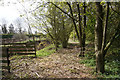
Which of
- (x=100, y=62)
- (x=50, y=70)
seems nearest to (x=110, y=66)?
(x=100, y=62)

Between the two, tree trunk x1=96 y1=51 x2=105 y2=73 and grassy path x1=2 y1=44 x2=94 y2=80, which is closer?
tree trunk x1=96 y1=51 x2=105 y2=73

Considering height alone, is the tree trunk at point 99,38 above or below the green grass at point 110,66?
above

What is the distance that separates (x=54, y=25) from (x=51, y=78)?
8124 mm

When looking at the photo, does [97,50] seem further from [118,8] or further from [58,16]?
[58,16]

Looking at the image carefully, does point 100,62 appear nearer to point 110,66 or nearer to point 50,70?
point 110,66

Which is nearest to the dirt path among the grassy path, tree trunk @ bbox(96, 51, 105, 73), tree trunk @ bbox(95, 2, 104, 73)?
the grassy path

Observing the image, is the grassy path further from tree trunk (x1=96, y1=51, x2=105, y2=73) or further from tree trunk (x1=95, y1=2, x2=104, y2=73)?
tree trunk (x1=95, y1=2, x2=104, y2=73)

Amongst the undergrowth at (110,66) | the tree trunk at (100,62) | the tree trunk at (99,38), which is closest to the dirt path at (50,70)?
the undergrowth at (110,66)

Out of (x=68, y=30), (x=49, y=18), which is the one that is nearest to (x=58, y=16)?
(x=49, y=18)

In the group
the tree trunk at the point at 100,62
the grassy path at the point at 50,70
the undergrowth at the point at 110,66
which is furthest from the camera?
the grassy path at the point at 50,70

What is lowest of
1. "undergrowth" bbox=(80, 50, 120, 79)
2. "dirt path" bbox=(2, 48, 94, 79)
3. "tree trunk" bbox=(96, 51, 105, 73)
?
"dirt path" bbox=(2, 48, 94, 79)

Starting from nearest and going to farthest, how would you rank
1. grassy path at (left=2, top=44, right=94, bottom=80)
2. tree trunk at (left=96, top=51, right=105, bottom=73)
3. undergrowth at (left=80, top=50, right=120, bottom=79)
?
undergrowth at (left=80, top=50, right=120, bottom=79) < tree trunk at (left=96, top=51, right=105, bottom=73) < grassy path at (left=2, top=44, right=94, bottom=80)

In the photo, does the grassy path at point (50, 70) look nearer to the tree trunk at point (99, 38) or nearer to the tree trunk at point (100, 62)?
the tree trunk at point (100, 62)

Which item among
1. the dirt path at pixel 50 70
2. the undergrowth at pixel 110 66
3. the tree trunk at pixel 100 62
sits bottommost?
the dirt path at pixel 50 70
